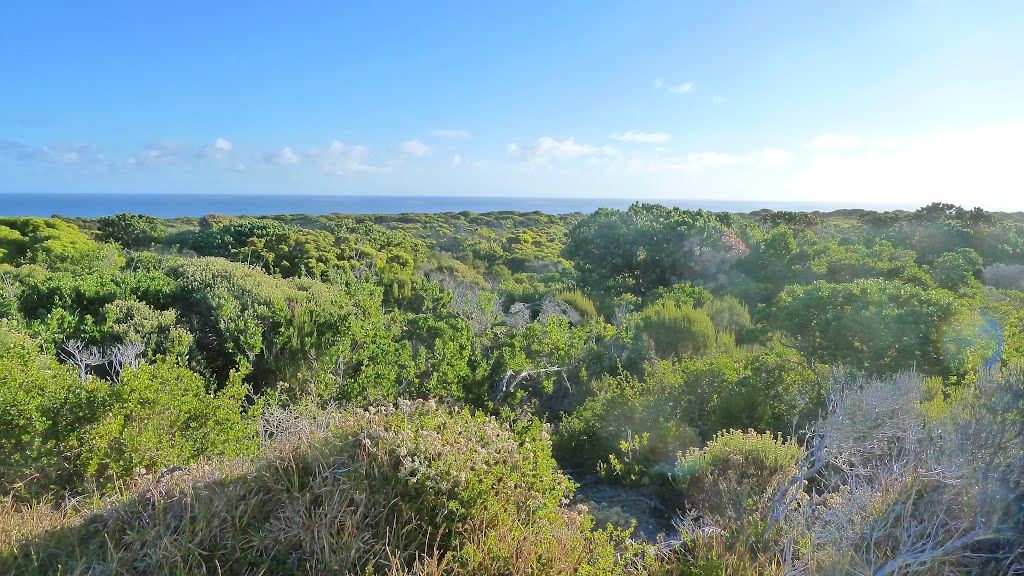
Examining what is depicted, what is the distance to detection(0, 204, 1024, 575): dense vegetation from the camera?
316 cm

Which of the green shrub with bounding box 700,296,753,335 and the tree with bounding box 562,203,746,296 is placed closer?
the green shrub with bounding box 700,296,753,335

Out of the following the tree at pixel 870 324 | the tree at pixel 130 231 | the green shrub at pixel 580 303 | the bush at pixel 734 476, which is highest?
the tree at pixel 130 231

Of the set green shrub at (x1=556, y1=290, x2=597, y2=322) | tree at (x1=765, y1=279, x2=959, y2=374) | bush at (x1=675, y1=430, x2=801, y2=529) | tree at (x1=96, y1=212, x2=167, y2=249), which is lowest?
bush at (x1=675, y1=430, x2=801, y2=529)

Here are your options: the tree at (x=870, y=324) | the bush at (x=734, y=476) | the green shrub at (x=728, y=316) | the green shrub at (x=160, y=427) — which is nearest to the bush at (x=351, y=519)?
the green shrub at (x=160, y=427)

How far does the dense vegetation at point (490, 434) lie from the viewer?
3.16 metres

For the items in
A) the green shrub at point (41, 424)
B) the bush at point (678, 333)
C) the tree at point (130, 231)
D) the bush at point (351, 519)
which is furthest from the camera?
the tree at point (130, 231)

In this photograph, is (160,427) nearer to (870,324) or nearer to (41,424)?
(41,424)

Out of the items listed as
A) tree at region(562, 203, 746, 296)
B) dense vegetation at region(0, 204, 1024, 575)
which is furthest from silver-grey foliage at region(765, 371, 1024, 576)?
tree at region(562, 203, 746, 296)

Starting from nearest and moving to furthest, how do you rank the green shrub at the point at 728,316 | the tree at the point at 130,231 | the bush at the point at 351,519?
1. the bush at the point at 351,519
2. the green shrub at the point at 728,316
3. the tree at the point at 130,231

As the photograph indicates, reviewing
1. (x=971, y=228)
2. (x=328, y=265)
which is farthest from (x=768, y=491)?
(x=971, y=228)

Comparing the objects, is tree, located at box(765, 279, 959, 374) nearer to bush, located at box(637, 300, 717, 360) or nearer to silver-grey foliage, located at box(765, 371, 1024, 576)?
bush, located at box(637, 300, 717, 360)

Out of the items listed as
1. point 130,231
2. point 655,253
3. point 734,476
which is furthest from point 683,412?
point 130,231

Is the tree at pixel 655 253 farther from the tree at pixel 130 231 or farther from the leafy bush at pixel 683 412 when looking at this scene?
the tree at pixel 130 231

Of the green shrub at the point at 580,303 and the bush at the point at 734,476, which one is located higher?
the green shrub at the point at 580,303
